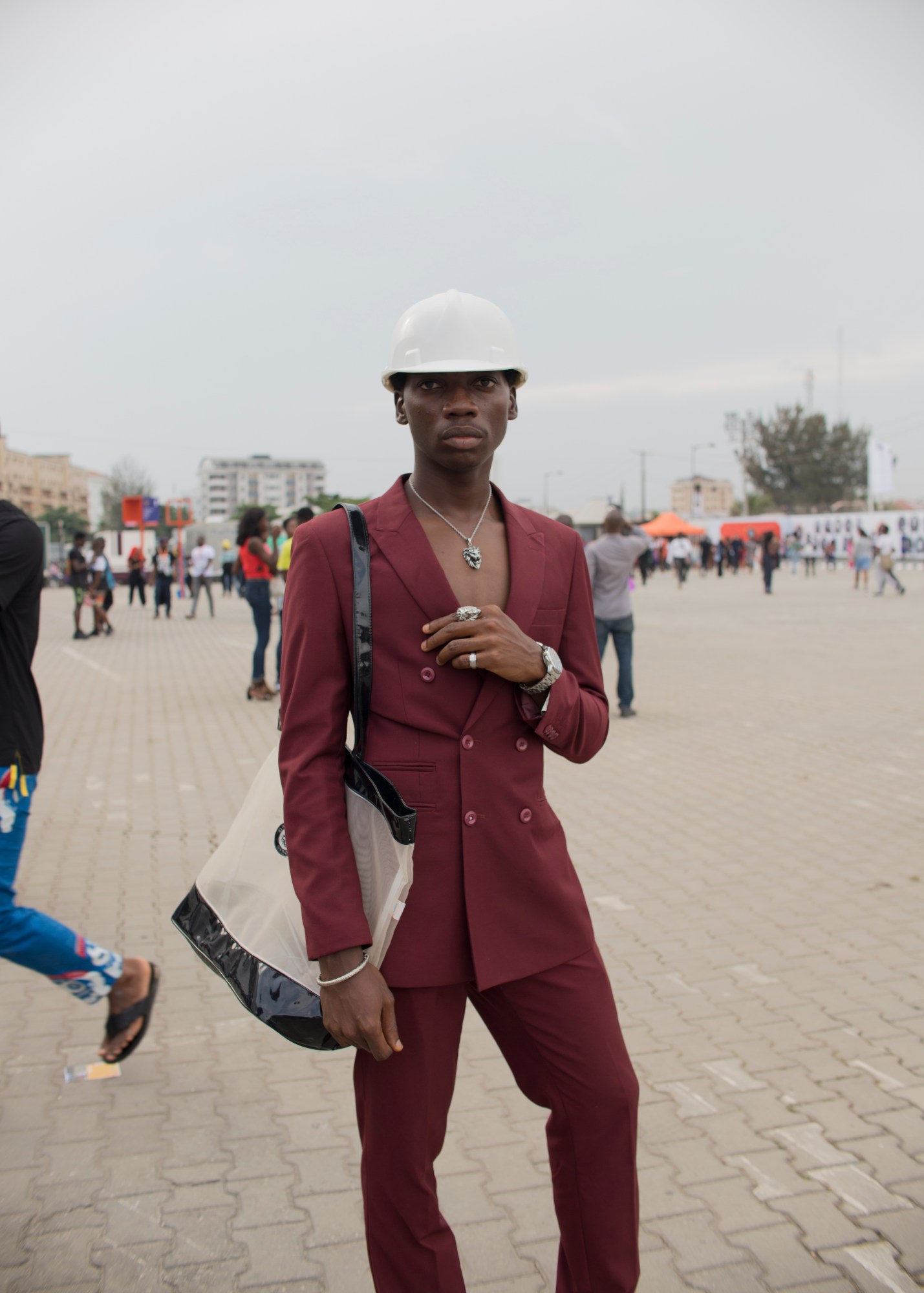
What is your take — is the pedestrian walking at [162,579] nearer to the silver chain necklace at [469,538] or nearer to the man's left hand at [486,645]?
the silver chain necklace at [469,538]

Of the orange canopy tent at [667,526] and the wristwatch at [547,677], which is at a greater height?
the orange canopy tent at [667,526]

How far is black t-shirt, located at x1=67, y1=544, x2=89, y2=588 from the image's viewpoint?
19.2 m

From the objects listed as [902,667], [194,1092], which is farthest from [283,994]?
[902,667]

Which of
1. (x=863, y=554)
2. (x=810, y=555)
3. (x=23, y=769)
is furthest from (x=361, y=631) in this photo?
(x=810, y=555)

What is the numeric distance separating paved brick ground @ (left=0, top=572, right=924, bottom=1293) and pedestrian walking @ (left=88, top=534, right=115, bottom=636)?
12455mm

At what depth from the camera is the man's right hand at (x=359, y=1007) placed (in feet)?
5.95

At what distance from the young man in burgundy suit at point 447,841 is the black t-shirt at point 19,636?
1.56m

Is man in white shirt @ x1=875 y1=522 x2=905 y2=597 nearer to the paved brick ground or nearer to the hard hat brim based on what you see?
Answer: the paved brick ground

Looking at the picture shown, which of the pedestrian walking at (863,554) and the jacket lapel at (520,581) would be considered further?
the pedestrian walking at (863,554)

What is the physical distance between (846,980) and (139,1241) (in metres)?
2.76

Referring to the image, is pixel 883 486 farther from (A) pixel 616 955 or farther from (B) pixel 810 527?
(A) pixel 616 955

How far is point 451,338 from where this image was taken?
1.94 metres

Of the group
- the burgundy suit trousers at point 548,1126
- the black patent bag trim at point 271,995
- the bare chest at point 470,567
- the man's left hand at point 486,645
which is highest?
the bare chest at point 470,567

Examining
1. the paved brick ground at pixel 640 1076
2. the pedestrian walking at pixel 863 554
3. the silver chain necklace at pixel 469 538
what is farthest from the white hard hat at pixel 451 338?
the pedestrian walking at pixel 863 554
